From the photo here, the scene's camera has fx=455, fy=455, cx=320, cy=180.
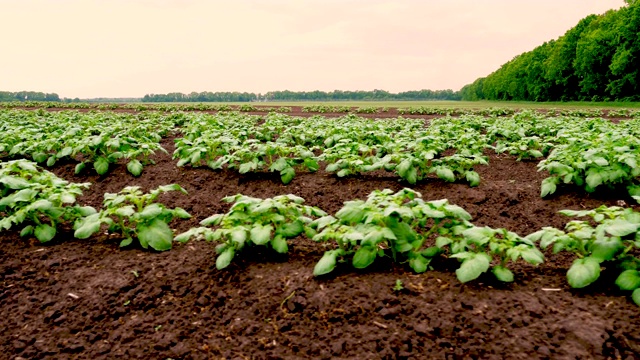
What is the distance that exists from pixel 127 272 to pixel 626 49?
188 feet

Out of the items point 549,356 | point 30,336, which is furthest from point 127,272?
point 549,356

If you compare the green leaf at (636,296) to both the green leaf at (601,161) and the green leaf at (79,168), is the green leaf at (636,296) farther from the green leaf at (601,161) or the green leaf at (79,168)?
the green leaf at (79,168)

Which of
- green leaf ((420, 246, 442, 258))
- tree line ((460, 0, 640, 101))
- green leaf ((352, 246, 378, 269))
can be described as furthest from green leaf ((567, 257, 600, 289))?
tree line ((460, 0, 640, 101))

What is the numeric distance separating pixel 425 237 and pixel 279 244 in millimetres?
1041

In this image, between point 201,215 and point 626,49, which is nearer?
point 201,215

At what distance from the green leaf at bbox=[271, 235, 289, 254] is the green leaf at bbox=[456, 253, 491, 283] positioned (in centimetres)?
121

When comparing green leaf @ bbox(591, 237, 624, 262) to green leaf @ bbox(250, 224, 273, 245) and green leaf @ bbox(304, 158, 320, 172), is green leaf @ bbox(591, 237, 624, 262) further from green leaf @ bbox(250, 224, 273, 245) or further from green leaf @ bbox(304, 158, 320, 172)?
green leaf @ bbox(304, 158, 320, 172)

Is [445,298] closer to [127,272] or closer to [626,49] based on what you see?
[127,272]

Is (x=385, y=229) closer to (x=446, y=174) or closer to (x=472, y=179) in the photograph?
(x=446, y=174)

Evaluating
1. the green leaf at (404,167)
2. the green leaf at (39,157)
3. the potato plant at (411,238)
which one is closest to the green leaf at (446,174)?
the green leaf at (404,167)

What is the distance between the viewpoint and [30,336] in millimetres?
2832

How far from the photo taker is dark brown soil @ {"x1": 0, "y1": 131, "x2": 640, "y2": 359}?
242 cm

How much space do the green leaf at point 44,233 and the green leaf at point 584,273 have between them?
407 centimetres

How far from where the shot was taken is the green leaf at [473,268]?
8.87ft
